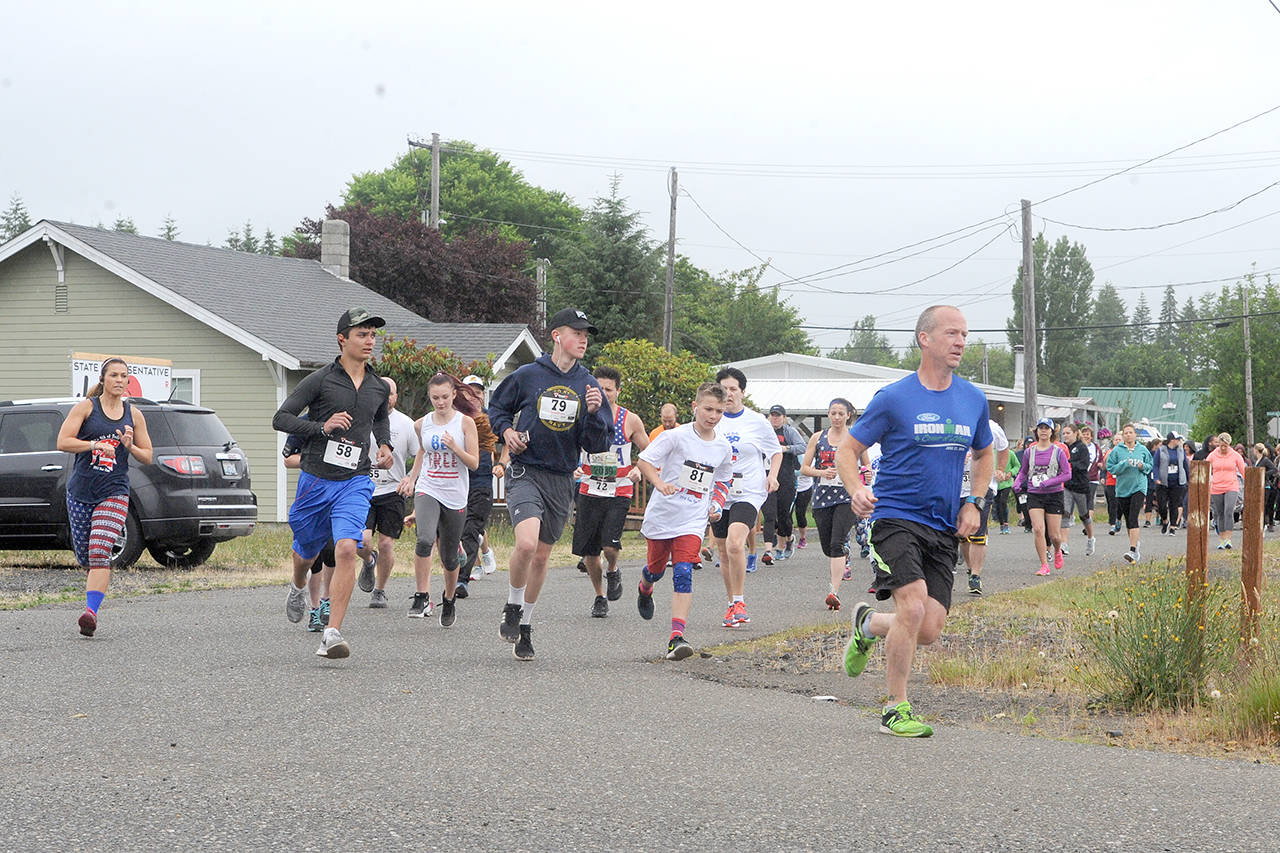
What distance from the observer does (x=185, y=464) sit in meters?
15.8

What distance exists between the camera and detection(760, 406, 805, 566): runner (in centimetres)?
1873

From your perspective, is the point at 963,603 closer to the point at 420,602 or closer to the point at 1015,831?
the point at 420,602

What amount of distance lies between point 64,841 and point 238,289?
27.6 m

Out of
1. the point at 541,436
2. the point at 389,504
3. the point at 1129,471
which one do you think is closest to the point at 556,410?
the point at 541,436

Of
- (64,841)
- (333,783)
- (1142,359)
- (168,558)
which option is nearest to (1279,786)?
(333,783)

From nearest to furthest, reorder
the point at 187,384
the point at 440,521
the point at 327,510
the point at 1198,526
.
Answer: the point at 1198,526, the point at 327,510, the point at 440,521, the point at 187,384

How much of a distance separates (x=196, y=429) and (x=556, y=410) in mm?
8037

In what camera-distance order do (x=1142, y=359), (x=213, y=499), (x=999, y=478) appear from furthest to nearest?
1. (x=1142, y=359)
2. (x=999, y=478)
3. (x=213, y=499)

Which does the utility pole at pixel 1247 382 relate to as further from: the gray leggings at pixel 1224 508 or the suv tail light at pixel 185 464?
the suv tail light at pixel 185 464

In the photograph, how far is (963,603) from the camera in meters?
13.7

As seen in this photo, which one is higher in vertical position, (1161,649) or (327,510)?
(327,510)

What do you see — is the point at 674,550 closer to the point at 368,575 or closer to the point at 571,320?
the point at 571,320

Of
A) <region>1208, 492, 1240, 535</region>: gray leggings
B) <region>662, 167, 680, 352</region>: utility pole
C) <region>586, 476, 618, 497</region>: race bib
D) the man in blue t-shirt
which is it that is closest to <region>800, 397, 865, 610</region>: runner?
<region>586, 476, 618, 497</region>: race bib

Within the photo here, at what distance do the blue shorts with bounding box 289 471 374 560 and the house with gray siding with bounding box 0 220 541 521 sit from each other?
18547mm
